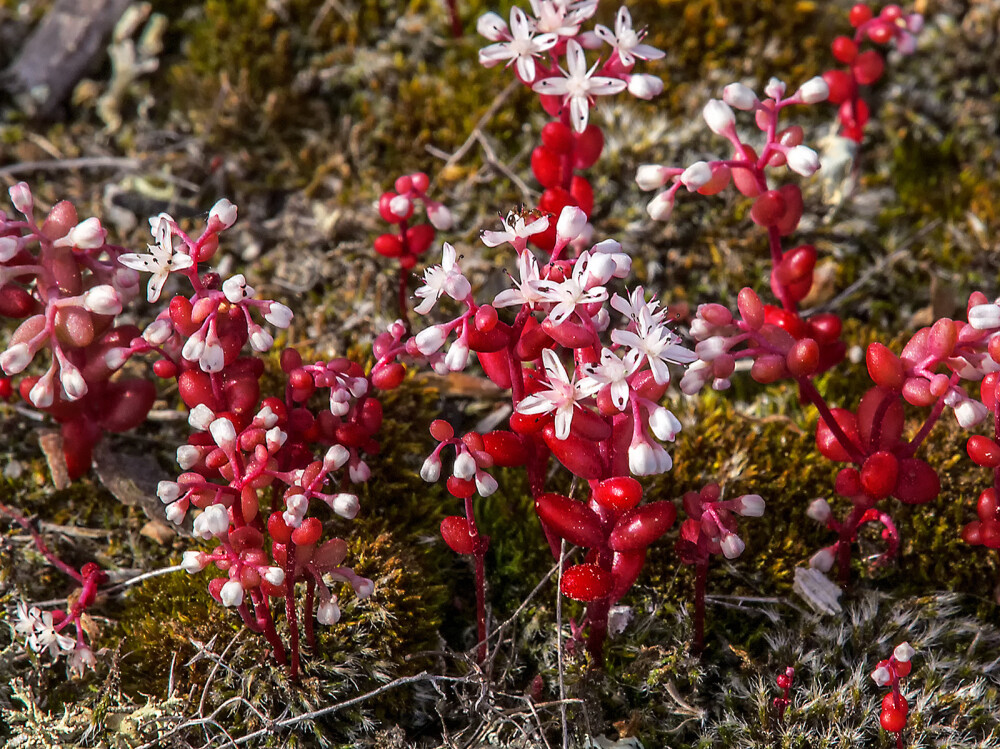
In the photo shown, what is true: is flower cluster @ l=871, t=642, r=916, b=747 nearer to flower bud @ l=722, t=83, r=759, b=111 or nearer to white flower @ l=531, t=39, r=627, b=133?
flower bud @ l=722, t=83, r=759, b=111

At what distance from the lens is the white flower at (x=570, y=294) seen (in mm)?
1906

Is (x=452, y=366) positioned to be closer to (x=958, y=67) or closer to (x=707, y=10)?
(x=707, y=10)

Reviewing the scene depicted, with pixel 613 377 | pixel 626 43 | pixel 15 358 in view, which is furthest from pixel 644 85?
pixel 15 358

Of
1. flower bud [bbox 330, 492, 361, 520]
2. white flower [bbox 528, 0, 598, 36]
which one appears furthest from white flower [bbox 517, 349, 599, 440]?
white flower [bbox 528, 0, 598, 36]

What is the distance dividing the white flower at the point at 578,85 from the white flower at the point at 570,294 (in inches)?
29.3

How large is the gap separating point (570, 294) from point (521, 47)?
3.16ft

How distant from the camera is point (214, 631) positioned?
238 centimetres

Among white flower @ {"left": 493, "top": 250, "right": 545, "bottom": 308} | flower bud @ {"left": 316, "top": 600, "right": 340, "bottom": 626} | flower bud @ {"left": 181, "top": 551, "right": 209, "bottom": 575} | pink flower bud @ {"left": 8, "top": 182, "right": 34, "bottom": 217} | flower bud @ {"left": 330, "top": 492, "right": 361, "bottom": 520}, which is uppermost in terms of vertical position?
pink flower bud @ {"left": 8, "top": 182, "right": 34, "bottom": 217}

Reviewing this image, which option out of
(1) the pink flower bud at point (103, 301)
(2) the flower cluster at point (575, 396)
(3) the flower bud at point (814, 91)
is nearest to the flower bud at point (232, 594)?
(2) the flower cluster at point (575, 396)

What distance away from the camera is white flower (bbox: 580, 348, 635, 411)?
1.88m

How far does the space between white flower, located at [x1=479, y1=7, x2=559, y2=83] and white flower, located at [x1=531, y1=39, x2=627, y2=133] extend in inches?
1.9

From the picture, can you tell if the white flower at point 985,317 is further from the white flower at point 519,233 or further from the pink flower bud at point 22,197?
the pink flower bud at point 22,197

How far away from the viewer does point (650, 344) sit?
1927 mm

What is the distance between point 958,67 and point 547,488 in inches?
98.7
